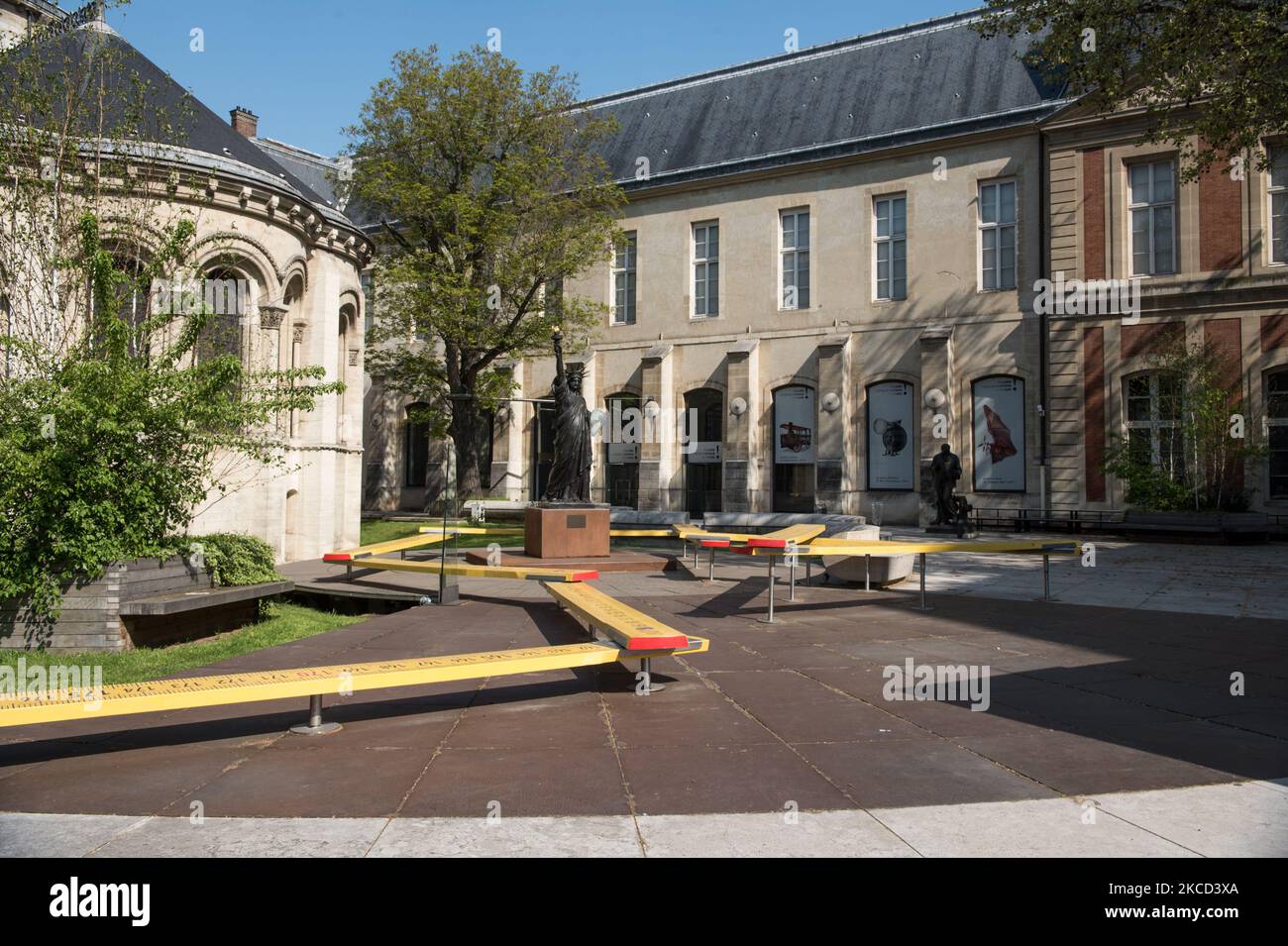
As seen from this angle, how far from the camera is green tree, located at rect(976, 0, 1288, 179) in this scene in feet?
45.1

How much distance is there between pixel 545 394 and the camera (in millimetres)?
35500

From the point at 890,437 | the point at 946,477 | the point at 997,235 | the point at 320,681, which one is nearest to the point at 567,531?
the point at 320,681

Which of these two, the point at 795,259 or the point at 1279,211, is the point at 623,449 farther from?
the point at 1279,211

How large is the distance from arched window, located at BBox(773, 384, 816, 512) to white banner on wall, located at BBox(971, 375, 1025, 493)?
547cm

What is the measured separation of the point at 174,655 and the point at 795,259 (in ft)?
87.9

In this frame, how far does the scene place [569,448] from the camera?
14.7 metres

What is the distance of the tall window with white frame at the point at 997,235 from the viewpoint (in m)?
28.0

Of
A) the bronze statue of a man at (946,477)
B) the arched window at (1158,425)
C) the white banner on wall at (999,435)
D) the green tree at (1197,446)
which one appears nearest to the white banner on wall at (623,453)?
the white banner on wall at (999,435)

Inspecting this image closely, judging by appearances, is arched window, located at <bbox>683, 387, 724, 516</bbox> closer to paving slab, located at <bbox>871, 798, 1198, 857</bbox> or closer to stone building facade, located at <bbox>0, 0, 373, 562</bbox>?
stone building facade, located at <bbox>0, 0, 373, 562</bbox>

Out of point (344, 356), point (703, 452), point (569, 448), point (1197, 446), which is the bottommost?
point (569, 448)

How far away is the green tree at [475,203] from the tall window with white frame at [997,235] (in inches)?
472

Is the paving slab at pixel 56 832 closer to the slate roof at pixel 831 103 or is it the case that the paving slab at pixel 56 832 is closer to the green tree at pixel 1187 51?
the green tree at pixel 1187 51

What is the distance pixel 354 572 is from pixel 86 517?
6.20 metres
